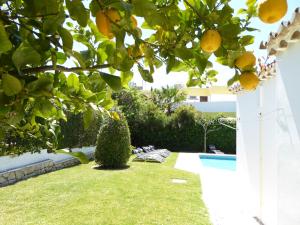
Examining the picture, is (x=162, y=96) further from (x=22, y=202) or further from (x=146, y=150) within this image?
(x=22, y=202)

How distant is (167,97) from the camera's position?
28750 mm

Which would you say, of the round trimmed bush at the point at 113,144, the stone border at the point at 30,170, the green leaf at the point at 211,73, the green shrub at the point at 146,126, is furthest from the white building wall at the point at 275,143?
the green shrub at the point at 146,126

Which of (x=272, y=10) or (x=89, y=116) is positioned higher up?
(x=272, y=10)

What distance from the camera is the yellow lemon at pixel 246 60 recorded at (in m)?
1.19

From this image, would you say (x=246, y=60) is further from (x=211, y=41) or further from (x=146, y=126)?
(x=146, y=126)

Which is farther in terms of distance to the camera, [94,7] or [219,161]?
[219,161]

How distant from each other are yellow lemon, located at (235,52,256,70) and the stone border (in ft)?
35.8

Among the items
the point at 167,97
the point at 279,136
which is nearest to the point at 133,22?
the point at 279,136

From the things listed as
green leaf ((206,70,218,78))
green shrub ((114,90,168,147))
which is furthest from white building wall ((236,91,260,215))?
green shrub ((114,90,168,147))

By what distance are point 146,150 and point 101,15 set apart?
19.8m

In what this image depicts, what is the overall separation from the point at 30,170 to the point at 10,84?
12185 mm

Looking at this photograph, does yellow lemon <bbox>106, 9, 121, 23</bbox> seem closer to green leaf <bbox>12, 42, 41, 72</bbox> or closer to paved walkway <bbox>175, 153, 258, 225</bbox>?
green leaf <bbox>12, 42, 41, 72</bbox>

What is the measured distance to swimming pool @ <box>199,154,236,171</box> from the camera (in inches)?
721

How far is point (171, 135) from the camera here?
23.6 meters
